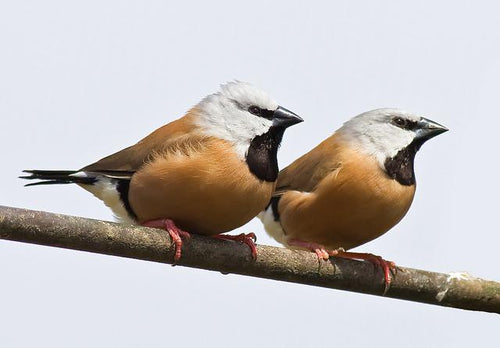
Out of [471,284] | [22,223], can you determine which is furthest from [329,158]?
[22,223]

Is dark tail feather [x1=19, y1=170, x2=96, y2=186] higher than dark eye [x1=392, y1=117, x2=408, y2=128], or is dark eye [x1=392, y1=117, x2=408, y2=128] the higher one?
dark eye [x1=392, y1=117, x2=408, y2=128]

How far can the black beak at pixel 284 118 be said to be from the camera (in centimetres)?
679

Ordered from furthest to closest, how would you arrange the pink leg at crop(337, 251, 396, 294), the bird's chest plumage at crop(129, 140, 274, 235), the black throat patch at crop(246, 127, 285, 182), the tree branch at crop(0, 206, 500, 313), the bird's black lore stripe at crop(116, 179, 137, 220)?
the bird's black lore stripe at crop(116, 179, 137, 220), the pink leg at crop(337, 251, 396, 294), the black throat patch at crop(246, 127, 285, 182), the bird's chest plumage at crop(129, 140, 274, 235), the tree branch at crop(0, 206, 500, 313)

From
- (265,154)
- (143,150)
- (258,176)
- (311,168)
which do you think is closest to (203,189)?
(258,176)

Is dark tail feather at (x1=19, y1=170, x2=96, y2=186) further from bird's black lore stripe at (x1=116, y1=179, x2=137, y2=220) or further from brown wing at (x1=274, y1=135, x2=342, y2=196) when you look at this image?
brown wing at (x1=274, y1=135, x2=342, y2=196)

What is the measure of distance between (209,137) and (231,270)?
1.06 metres

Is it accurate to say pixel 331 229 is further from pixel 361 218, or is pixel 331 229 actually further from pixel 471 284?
pixel 471 284

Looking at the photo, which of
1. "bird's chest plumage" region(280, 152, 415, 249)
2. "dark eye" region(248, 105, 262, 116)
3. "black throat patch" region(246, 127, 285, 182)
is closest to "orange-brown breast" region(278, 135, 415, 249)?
"bird's chest plumage" region(280, 152, 415, 249)

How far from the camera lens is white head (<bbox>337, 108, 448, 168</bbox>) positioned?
772 centimetres

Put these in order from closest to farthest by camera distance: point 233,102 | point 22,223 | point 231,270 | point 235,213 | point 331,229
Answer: point 22,223
point 231,270
point 235,213
point 233,102
point 331,229

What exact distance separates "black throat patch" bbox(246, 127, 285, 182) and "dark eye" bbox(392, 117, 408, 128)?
4.53 ft

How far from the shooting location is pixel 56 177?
7.14 metres

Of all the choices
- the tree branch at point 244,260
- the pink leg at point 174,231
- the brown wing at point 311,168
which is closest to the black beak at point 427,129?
the brown wing at point 311,168

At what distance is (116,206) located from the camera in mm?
6996
